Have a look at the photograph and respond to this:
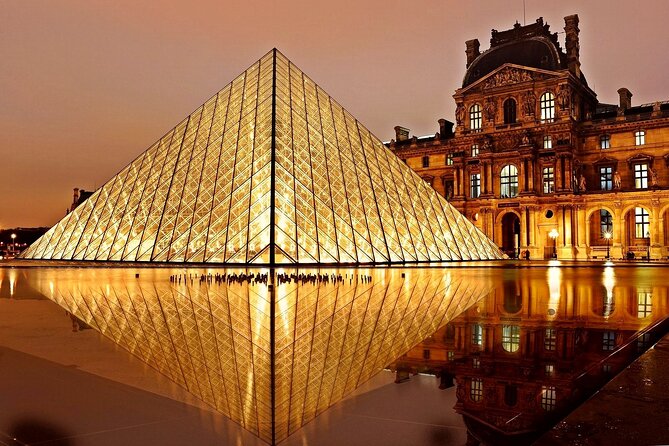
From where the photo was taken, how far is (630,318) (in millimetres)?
7691

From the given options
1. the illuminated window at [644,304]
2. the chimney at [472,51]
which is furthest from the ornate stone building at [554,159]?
the illuminated window at [644,304]

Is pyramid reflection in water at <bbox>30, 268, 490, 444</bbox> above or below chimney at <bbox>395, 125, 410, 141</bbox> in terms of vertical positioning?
below

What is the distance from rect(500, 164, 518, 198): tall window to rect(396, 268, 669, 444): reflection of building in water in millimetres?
39161

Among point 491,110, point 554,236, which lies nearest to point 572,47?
point 491,110

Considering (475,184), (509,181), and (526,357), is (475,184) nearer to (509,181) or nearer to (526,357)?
(509,181)

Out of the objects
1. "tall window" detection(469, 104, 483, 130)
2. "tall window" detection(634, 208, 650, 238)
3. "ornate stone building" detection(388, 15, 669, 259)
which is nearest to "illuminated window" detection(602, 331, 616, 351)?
"ornate stone building" detection(388, 15, 669, 259)

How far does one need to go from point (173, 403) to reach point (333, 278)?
12404 millimetres

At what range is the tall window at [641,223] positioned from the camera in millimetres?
43844

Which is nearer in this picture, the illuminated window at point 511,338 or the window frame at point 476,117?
the illuminated window at point 511,338

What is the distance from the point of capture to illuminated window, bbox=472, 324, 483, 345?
5.80 meters

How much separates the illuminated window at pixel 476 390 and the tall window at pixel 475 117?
47.8m

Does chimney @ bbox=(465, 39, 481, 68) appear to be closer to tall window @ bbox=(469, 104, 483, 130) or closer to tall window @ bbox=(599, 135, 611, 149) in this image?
tall window @ bbox=(469, 104, 483, 130)

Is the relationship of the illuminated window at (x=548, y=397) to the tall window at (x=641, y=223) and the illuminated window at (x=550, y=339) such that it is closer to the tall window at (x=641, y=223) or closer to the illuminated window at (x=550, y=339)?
the illuminated window at (x=550, y=339)

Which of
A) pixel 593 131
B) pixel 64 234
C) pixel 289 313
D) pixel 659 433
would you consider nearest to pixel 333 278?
pixel 289 313
